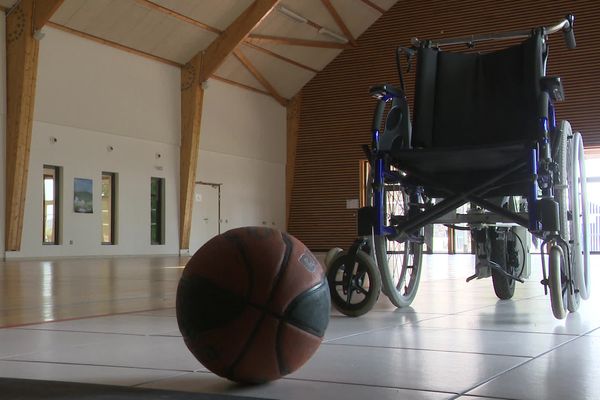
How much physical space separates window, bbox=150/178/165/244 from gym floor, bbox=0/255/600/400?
16.6 metres

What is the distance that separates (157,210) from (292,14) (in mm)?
7042

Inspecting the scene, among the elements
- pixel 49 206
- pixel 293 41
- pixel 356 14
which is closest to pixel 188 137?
pixel 293 41

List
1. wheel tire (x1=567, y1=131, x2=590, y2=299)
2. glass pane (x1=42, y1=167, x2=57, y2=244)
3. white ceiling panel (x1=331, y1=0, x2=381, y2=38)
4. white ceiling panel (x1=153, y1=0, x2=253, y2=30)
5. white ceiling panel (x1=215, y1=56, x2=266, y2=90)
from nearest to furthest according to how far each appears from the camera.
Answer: wheel tire (x1=567, y1=131, x2=590, y2=299), glass pane (x1=42, y1=167, x2=57, y2=244), white ceiling panel (x1=153, y1=0, x2=253, y2=30), white ceiling panel (x1=331, y1=0, x2=381, y2=38), white ceiling panel (x1=215, y1=56, x2=266, y2=90)

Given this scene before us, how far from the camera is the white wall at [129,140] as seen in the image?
686 inches

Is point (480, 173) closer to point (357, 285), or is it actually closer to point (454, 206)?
point (454, 206)

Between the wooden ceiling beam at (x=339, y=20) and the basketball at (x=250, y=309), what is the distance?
19746 millimetres

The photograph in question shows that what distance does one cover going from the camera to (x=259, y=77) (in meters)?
23.7

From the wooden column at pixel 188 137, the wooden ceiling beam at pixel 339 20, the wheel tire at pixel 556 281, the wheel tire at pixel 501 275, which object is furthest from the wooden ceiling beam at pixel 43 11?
the wheel tire at pixel 556 281

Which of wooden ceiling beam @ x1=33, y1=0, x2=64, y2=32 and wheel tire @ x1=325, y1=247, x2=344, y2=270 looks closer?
wheel tire @ x1=325, y1=247, x2=344, y2=270

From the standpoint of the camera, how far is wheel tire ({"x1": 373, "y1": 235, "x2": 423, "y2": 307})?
12.8 feet

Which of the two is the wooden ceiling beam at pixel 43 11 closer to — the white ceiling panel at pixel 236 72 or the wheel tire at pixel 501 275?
the white ceiling panel at pixel 236 72

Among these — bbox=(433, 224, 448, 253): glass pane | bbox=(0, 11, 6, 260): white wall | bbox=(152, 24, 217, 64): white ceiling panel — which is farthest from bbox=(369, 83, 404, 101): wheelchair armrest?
bbox=(433, 224, 448, 253): glass pane

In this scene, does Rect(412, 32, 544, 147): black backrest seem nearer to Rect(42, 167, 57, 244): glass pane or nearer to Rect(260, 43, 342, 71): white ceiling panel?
Rect(42, 167, 57, 244): glass pane

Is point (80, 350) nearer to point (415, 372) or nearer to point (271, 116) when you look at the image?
point (415, 372)
